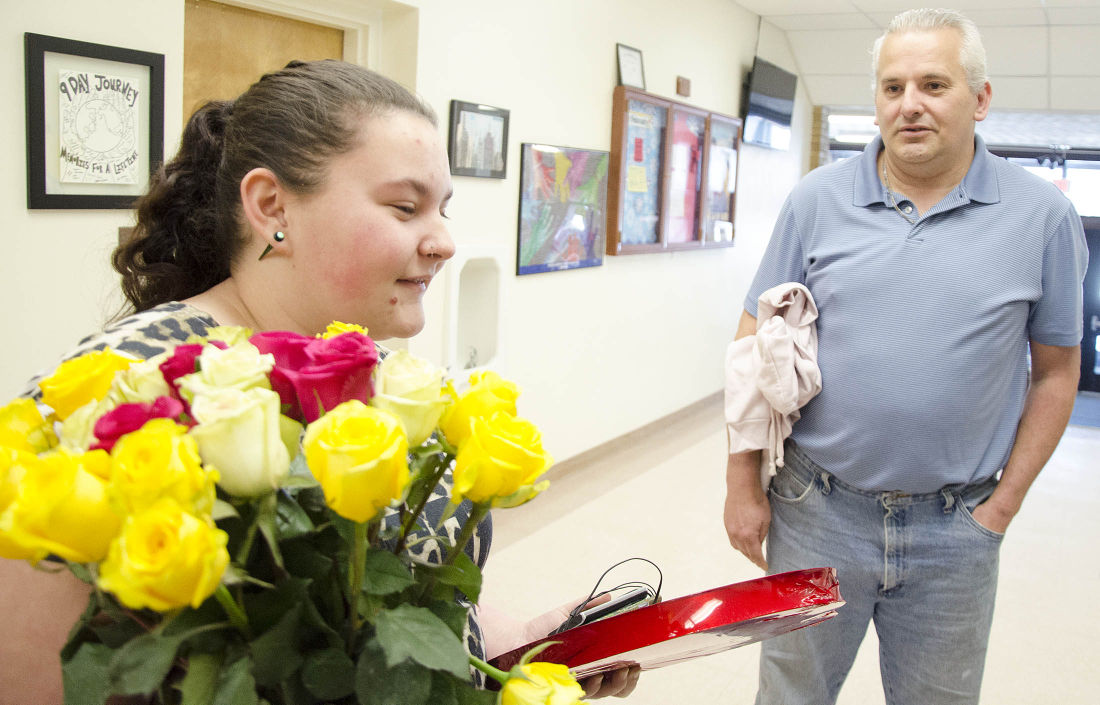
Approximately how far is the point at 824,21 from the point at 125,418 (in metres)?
7.15

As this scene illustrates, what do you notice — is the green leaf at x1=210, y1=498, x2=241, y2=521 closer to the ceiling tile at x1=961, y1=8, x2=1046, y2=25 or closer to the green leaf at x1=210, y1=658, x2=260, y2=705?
the green leaf at x1=210, y1=658, x2=260, y2=705

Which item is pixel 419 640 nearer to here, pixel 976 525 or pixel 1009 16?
pixel 976 525

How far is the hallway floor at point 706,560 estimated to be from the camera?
2.96 metres

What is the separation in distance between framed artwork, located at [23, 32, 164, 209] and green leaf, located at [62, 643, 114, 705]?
1.97 metres

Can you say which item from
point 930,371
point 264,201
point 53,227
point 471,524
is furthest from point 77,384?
point 53,227

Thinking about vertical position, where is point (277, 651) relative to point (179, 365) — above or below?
below

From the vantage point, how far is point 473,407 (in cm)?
56


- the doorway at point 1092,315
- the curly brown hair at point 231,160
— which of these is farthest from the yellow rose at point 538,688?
the doorway at point 1092,315

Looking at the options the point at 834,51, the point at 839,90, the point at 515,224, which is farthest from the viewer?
the point at 839,90

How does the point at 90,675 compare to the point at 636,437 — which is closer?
the point at 90,675

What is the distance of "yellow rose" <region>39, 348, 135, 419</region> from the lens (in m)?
0.54

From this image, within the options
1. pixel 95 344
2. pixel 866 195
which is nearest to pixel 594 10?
pixel 866 195

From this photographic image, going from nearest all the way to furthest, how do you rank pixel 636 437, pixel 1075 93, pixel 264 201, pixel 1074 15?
pixel 264 201 → pixel 636 437 → pixel 1074 15 → pixel 1075 93

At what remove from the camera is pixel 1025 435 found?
178 cm
